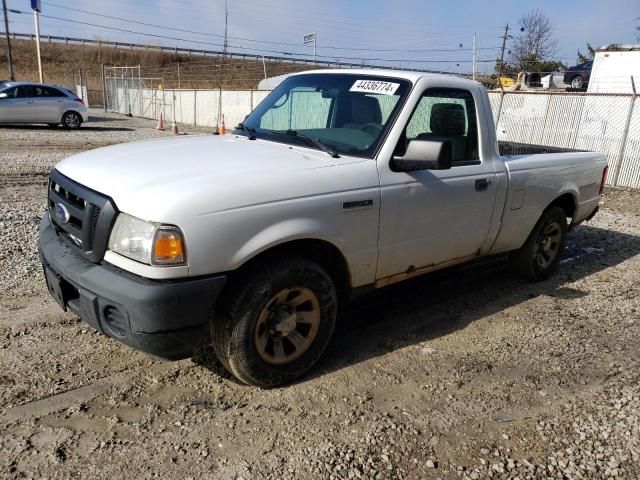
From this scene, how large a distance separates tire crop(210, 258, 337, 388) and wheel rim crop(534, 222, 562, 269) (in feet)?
9.55

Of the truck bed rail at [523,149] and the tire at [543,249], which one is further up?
the truck bed rail at [523,149]

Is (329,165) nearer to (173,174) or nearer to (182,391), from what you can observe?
(173,174)

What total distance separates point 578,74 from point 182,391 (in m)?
31.2

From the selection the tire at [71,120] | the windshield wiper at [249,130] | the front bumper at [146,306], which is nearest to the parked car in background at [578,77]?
the tire at [71,120]

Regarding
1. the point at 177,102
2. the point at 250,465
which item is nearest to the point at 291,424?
the point at 250,465

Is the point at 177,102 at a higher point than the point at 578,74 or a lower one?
lower

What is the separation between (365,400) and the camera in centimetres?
331

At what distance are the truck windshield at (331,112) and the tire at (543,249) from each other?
2.30 meters

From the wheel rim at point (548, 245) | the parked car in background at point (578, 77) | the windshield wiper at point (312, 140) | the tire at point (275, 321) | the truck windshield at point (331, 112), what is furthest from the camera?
the parked car in background at point (578, 77)

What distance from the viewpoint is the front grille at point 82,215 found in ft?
9.48

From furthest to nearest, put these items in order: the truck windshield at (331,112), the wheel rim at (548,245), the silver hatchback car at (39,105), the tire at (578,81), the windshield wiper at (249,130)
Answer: the tire at (578,81) → the silver hatchback car at (39,105) → the wheel rim at (548,245) → the windshield wiper at (249,130) → the truck windshield at (331,112)

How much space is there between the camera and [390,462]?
2779 millimetres

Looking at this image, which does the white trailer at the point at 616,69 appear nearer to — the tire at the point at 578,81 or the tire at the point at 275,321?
the tire at the point at 578,81

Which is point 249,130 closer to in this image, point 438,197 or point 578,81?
point 438,197
